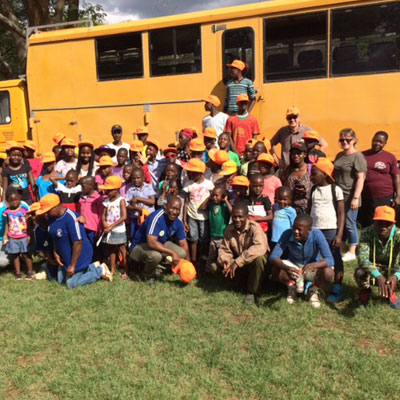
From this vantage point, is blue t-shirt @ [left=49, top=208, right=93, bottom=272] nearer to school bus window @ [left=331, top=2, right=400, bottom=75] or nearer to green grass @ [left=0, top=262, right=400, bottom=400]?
green grass @ [left=0, top=262, right=400, bottom=400]

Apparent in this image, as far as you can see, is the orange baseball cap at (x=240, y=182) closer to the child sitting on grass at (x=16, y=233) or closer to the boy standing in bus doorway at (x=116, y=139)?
the boy standing in bus doorway at (x=116, y=139)

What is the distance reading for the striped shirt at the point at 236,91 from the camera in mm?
6684

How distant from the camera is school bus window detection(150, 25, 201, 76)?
7195mm

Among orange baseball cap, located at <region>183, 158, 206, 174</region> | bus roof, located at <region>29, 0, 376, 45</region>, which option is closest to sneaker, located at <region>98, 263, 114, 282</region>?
orange baseball cap, located at <region>183, 158, 206, 174</region>

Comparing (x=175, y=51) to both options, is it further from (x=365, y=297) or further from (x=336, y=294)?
(x=365, y=297)

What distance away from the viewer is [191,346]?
12.0ft

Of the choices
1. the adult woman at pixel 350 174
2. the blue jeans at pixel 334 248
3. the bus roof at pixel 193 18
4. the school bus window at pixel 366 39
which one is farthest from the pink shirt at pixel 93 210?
the school bus window at pixel 366 39

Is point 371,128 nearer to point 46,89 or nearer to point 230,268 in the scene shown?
point 230,268

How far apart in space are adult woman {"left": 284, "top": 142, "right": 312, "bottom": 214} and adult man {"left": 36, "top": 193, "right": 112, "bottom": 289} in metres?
2.59

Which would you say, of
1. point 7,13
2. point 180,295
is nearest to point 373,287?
point 180,295

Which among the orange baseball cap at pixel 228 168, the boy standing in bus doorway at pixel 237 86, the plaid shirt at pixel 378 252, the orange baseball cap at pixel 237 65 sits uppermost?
the orange baseball cap at pixel 237 65

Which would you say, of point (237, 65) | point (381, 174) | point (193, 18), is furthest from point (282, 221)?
point (193, 18)

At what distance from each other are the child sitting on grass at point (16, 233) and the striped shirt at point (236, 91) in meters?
3.63

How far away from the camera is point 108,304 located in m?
4.55
